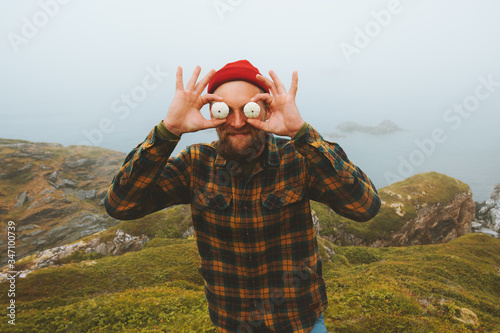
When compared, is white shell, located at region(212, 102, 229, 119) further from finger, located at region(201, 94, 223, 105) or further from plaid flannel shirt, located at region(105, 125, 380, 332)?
plaid flannel shirt, located at region(105, 125, 380, 332)

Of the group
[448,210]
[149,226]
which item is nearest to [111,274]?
[149,226]

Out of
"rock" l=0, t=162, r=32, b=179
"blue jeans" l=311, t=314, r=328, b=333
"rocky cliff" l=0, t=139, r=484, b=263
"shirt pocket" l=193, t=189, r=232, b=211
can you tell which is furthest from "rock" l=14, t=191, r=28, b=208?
"blue jeans" l=311, t=314, r=328, b=333

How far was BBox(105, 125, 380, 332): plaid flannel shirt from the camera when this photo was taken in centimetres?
310

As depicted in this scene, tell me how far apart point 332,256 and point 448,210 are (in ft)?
84.1

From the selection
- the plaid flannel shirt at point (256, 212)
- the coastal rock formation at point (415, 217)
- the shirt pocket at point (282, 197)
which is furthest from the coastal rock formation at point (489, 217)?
the shirt pocket at point (282, 197)

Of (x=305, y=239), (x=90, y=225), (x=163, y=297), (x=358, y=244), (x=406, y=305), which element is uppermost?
(x=305, y=239)

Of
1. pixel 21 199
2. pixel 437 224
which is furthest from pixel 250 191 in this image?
pixel 21 199

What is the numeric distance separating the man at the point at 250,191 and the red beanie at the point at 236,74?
0.05 ft

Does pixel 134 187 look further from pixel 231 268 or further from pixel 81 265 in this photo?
pixel 81 265

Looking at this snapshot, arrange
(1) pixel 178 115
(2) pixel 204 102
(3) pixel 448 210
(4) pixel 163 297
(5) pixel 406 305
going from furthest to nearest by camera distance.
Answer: (3) pixel 448 210 < (4) pixel 163 297 < (5) pixel 406 305 < (2) pixel 204 102 < (1) pixel 178 115

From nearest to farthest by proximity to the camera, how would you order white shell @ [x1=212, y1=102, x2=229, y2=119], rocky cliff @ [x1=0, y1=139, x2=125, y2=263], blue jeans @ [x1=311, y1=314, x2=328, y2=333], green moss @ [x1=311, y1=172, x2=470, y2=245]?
white shell @ [x1=212, y1=102, x2=229, y2=119] → blue jeans @ [x1=311, y1=314, x2=328, y2=333] → green moss @ [x1=311, y1=172, x2=470, y2=245] → rocky cliff @ [x1=0, y1=139, x2=125, y2=263]

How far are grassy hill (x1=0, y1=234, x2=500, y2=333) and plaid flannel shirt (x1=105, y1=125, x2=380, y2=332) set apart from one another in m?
4.94

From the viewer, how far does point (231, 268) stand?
139 inches

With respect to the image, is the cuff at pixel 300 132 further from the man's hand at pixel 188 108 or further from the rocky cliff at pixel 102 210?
the rocky cliff at pixel 102 210
